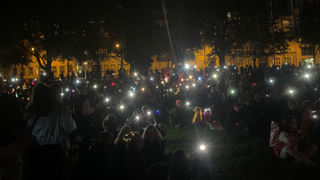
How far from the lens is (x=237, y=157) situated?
271 inches

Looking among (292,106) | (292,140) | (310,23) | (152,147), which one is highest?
(310,23)

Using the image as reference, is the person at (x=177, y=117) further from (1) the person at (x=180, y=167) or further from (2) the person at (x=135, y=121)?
(1) the person at (x=180, y=167)

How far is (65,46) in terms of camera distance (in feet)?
81.1

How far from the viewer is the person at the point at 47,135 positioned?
10.7 feet

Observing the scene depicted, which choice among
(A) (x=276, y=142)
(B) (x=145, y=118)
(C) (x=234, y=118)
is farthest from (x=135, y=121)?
(A) (x=276, y=142)

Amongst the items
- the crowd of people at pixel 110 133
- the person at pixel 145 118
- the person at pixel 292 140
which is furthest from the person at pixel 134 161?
the person at pixel 145 118

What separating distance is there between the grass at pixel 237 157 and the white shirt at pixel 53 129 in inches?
104

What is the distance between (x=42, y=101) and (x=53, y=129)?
15.0 inches

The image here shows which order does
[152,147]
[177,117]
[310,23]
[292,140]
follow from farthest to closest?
[310,23], [177,117], [292,140], [152,147]

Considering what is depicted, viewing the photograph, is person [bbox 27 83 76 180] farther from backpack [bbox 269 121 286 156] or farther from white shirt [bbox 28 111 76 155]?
backpack [bbox 269 121 286 156]

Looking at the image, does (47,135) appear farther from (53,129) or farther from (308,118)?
(308,118)

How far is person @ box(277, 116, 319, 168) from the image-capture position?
6.06 m

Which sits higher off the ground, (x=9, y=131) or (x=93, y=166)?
(x=9, y=131)

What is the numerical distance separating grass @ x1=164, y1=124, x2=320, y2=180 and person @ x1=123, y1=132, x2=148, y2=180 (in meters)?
1.20
